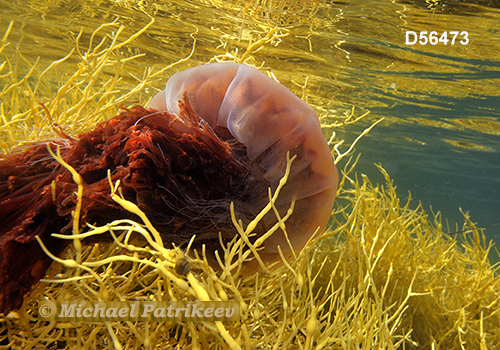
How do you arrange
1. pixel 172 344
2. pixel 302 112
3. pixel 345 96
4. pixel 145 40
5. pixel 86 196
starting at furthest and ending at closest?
pixel 345 96, pixel 145 40, pixel 172 344, pixel 302 112, pixel 86 196

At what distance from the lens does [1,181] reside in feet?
6.09

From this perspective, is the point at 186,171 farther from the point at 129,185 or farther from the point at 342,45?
the point at 342,45

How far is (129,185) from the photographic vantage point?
5.46 ft

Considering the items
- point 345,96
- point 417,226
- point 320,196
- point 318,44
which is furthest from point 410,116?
point 320,196

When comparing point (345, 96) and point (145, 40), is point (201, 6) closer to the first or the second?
point (145, 40)

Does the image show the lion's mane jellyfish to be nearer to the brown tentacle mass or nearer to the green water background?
the brown tentacle mass

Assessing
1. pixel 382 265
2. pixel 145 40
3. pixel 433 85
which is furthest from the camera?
pixel 433 85

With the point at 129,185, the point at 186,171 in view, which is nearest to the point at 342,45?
the point at 186,171

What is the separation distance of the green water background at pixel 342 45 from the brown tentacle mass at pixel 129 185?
319cm

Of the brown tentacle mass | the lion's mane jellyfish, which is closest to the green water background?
the lion's mane jellyfish

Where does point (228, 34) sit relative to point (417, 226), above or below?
above

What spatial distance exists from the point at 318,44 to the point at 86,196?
27.9ft

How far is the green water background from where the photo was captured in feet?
23.8

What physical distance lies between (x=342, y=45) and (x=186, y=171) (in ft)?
27.5
